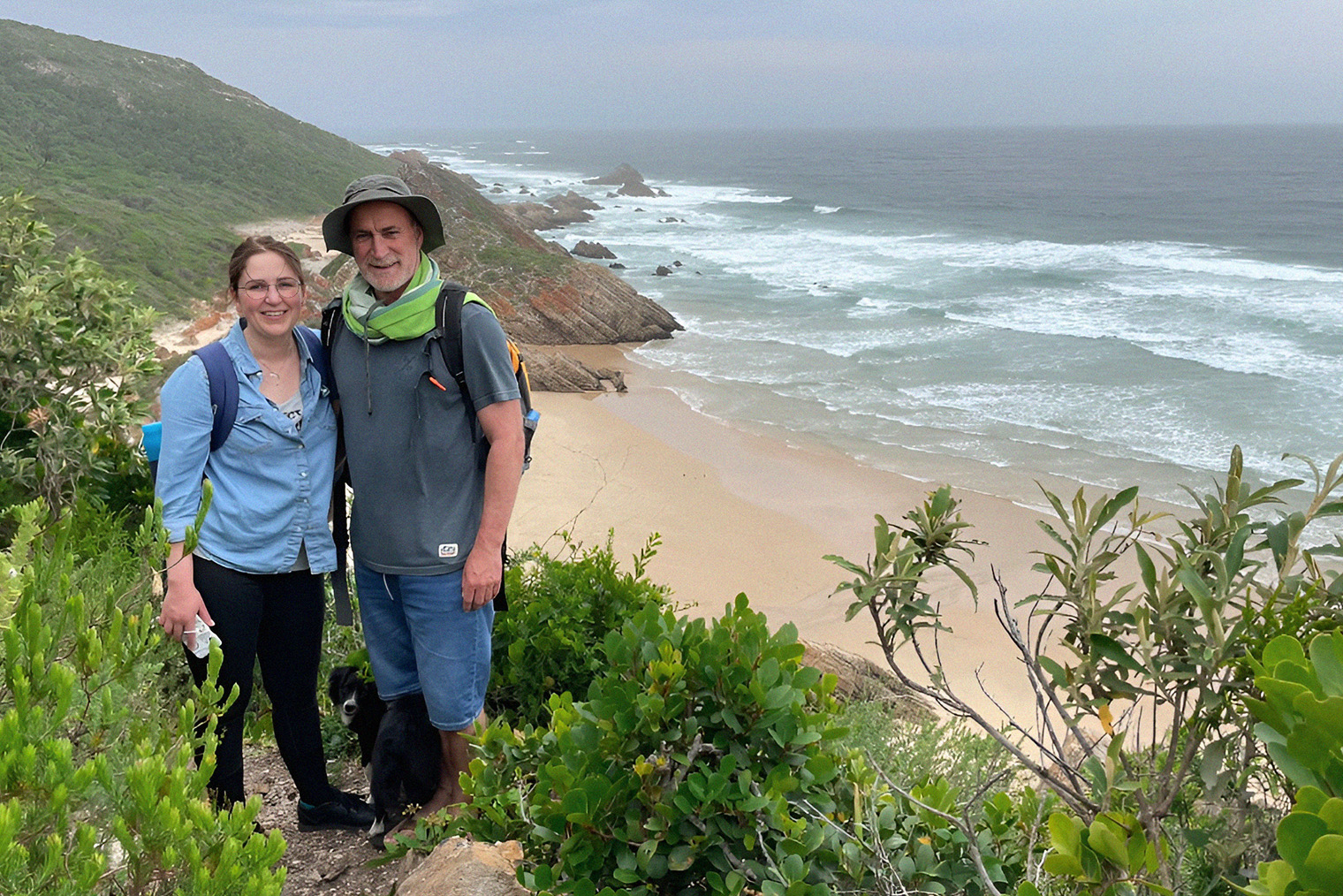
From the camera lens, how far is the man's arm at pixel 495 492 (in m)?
2.88

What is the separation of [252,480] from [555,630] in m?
1.24

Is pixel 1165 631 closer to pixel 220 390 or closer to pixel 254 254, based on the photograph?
pixel 220 390

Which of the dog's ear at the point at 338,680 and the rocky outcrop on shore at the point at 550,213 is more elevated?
the rocky outcrop on shore at the point at 550,213

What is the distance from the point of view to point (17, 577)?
1364 millimetres

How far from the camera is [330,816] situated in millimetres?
3400

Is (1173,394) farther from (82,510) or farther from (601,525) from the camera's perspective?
(82,510)

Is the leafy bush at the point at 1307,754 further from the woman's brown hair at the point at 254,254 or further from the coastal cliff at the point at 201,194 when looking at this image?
the coastal cliff at the point at 201,194

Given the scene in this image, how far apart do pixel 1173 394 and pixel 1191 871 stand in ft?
63.3

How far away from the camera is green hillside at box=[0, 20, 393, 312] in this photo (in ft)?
80.1

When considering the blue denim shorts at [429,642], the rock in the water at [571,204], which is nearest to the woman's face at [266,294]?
the blue denim shorts at [429,642]

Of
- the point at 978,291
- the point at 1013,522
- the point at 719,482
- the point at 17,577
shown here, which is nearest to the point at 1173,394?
the point at 1013,522

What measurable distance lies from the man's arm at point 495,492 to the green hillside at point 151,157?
62.8 ft

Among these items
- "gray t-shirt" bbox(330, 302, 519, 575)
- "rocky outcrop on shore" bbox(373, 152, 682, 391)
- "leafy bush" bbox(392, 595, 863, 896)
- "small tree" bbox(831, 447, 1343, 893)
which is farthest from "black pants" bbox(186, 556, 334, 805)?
"rocky outcrop on shore" bbox(373, 152, 682, 391)

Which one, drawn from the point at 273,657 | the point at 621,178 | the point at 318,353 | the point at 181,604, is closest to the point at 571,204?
the point at 621,178
